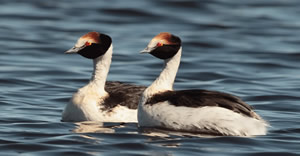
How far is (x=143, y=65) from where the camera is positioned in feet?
68.1

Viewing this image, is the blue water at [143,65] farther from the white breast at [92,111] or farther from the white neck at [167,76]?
the white neck at [167,76]

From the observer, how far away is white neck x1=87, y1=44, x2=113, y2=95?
13.5 metres

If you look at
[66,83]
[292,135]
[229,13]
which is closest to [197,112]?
[292,135]

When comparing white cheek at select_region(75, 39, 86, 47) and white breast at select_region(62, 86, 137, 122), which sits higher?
white cheek at select_region(75, 39, 86, 47)

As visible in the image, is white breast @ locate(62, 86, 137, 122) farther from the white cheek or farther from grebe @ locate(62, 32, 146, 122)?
the white cheek

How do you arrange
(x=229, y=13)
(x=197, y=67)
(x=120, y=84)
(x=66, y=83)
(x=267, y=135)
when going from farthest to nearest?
(x=229, y=13) → (x=197, y=67) → (x=66, y=83) → (x=120, y=84) → (x=267, y=135)

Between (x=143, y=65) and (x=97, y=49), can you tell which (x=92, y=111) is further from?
(x=143, y=65)

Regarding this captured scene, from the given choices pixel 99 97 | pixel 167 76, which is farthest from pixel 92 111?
pixel 167 76

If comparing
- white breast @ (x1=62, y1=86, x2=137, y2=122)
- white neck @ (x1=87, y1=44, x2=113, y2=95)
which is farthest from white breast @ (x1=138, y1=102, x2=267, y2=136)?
white neck @ (x1=87, y1=44, x2=113, y2=95)

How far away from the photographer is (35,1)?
30344 millimetres

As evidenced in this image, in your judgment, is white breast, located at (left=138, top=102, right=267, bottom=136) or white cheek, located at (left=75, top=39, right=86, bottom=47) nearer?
white breast, located at (left=138, top=102, right=267, bottom=136)

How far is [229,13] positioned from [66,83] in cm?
1236

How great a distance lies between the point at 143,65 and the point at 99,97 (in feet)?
24.7

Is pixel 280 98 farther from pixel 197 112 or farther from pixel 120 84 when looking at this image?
pixel 197 112
